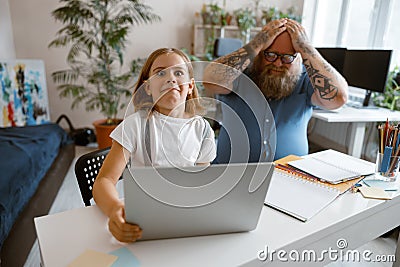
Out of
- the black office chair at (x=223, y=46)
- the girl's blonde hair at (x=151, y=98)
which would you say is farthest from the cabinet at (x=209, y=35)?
the girl's blonde hair at (x=151, y=98)

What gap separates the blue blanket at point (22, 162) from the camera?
159 cm

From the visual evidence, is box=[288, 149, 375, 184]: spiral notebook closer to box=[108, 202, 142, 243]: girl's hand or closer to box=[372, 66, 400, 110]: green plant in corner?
box=[108, 202, 142, 243]: girl's hand

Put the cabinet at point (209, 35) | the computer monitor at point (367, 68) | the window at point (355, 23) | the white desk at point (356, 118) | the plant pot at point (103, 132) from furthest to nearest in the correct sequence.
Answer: the cabinet at point (209, 35), the plant pot at point (103, 132), the window at point (355, 23), the computer monitor at point (367, 68), the white desk at point (356, 118)

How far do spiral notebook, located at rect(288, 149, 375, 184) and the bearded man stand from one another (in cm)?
20

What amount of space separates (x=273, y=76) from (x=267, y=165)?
2.73 ft

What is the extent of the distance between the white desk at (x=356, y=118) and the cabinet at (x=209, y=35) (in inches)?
79.4

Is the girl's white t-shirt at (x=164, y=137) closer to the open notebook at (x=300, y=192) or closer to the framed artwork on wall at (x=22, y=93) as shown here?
the open notebook at (x=300, y=192)

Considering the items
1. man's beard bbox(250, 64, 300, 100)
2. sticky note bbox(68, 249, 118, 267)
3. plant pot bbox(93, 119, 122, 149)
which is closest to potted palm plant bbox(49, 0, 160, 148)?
plant pot bbox(93, 119, 122, 149)

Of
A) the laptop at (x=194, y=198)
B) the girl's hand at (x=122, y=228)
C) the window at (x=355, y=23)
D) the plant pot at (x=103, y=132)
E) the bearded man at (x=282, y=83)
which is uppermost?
the window at (x=355, y=23)

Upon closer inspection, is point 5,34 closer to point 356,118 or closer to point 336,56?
point 336,56

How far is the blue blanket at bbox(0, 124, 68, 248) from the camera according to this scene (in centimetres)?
159

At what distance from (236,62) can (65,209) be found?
1658 mm

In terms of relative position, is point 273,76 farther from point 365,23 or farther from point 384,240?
point 365,23

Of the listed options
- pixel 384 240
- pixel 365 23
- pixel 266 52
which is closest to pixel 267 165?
pixel 266 52
